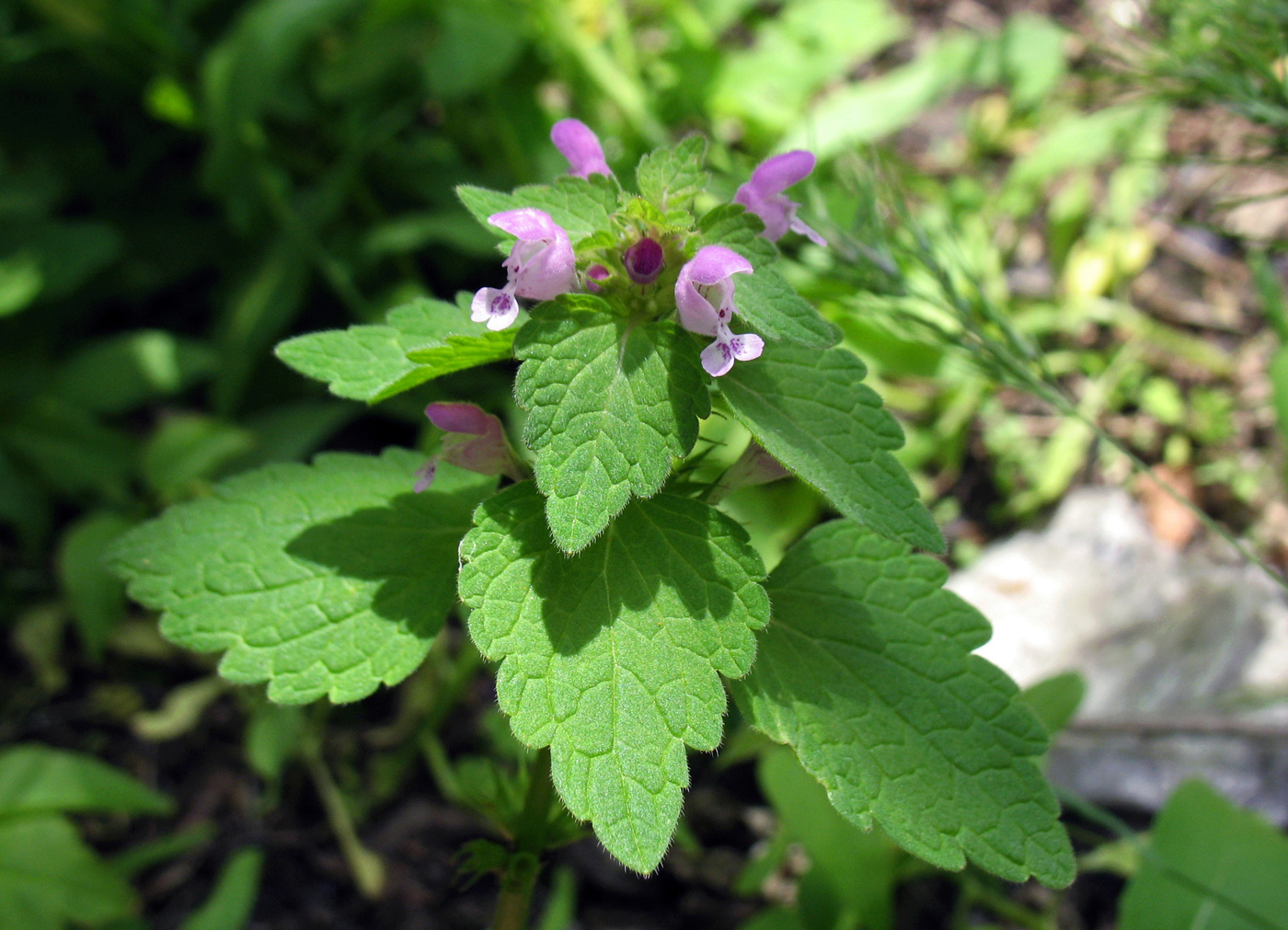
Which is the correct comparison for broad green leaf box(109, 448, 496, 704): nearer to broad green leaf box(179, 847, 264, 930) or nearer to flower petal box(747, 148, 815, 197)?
flower petal box(747, 148, 815, 197)

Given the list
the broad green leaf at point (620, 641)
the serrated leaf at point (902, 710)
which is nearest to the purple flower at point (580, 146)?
the broad green leaf at point (620, 641)

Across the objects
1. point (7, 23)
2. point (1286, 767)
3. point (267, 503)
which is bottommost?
point (1286, 767)

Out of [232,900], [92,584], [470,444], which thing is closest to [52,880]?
[232,900]

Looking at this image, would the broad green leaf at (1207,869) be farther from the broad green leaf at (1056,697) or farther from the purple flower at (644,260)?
the purple flower at (644,260)

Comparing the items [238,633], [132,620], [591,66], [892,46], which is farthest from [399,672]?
[892,46]

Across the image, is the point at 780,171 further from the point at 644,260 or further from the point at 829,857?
the point at 829,857

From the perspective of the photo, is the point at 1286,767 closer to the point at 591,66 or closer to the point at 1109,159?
the point at 1109,159

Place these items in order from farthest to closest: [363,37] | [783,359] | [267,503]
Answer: [363,37], [267,503], [783,359]
